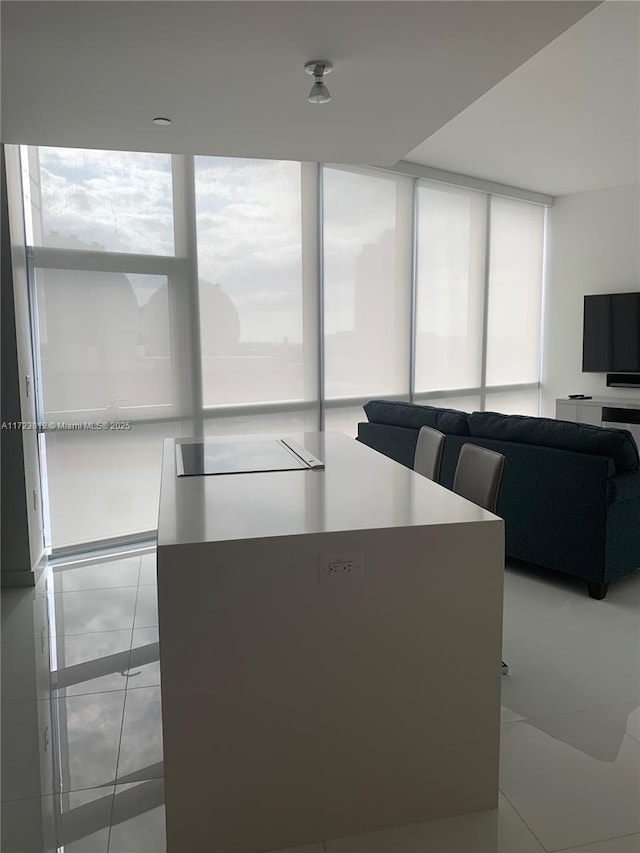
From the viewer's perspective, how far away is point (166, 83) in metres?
2.77

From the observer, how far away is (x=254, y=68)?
2.64 m

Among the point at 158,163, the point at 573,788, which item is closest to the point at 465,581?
the point at 573,788

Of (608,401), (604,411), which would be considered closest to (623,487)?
(604,411)

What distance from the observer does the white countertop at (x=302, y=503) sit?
6.00 ft

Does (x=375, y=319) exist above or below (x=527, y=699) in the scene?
above

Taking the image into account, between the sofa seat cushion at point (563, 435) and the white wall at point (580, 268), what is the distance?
4.28 meters

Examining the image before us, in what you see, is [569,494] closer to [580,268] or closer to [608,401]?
[608,401]

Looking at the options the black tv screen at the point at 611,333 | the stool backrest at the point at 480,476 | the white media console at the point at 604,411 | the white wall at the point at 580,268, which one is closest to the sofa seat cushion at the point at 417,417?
the stool backrest at the point at 480,476

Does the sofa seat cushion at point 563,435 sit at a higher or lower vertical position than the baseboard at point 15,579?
higher

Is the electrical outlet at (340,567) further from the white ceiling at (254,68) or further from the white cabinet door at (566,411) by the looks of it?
the white cabinet door at (566,411)

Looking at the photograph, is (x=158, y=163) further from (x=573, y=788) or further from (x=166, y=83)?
(x=573, y=788)

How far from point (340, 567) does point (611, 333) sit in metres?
6.73

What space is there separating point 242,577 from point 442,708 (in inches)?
29.9

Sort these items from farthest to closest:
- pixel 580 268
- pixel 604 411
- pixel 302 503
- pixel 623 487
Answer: pixel 580 268 < pixel 604 411 < pixel 623 487 < pixel 302 503
